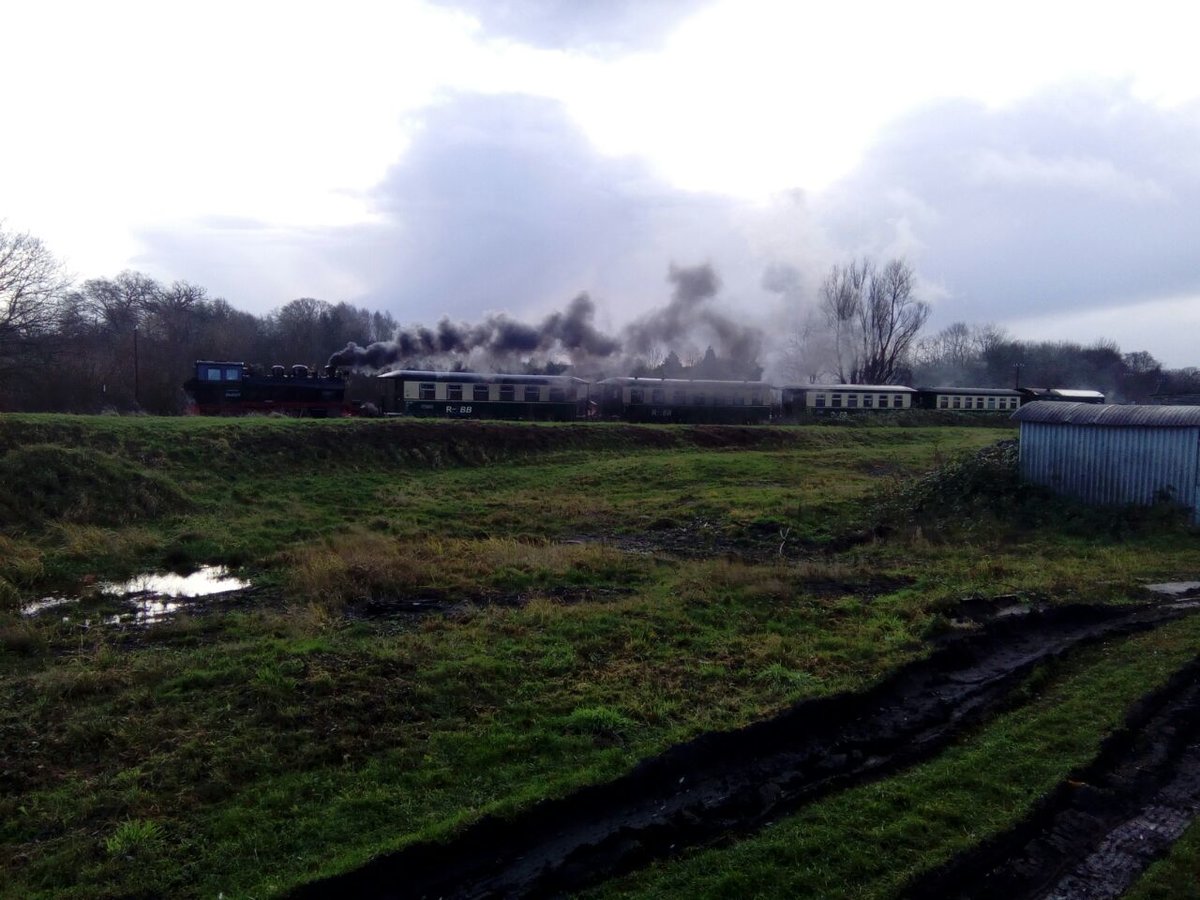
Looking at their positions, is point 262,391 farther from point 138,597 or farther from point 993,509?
point 993,509

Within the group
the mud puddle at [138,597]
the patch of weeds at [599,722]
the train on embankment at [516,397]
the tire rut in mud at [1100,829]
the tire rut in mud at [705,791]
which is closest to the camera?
the tire rut in mud at [1100,829]

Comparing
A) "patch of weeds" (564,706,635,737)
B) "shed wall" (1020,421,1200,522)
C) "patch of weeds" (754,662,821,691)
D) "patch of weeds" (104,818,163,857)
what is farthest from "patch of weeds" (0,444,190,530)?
"shed wall" (1020,421,1200,522)

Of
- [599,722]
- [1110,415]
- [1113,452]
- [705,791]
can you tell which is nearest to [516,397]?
[1110,415]

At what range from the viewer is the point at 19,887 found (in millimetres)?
4875

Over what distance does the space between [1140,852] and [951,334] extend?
124653 mm

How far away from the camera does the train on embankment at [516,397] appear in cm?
3641

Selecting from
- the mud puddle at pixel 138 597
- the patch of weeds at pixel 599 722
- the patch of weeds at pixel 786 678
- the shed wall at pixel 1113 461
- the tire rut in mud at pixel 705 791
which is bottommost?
the mud puddle at pixel 138 597

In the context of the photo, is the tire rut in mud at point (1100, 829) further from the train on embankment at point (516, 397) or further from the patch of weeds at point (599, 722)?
the train on embankment at point (516, 397)

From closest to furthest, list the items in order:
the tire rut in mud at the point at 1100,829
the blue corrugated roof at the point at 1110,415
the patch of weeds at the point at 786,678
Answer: the tire rut in mud at the point at 1100,829 → the patch of weeds at the point at 786,678 → the blue corrugated roof at the point at 1110,415

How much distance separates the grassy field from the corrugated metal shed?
0.90m

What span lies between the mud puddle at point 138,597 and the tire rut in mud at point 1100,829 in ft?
33.5

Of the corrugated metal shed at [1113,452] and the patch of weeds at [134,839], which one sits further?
the corrugated metal shed at [1113,452]

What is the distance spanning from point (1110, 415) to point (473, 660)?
16414mm

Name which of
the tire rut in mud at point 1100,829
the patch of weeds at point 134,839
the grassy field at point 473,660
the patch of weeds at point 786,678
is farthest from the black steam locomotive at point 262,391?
the tire rut in mud at point 1100,829
